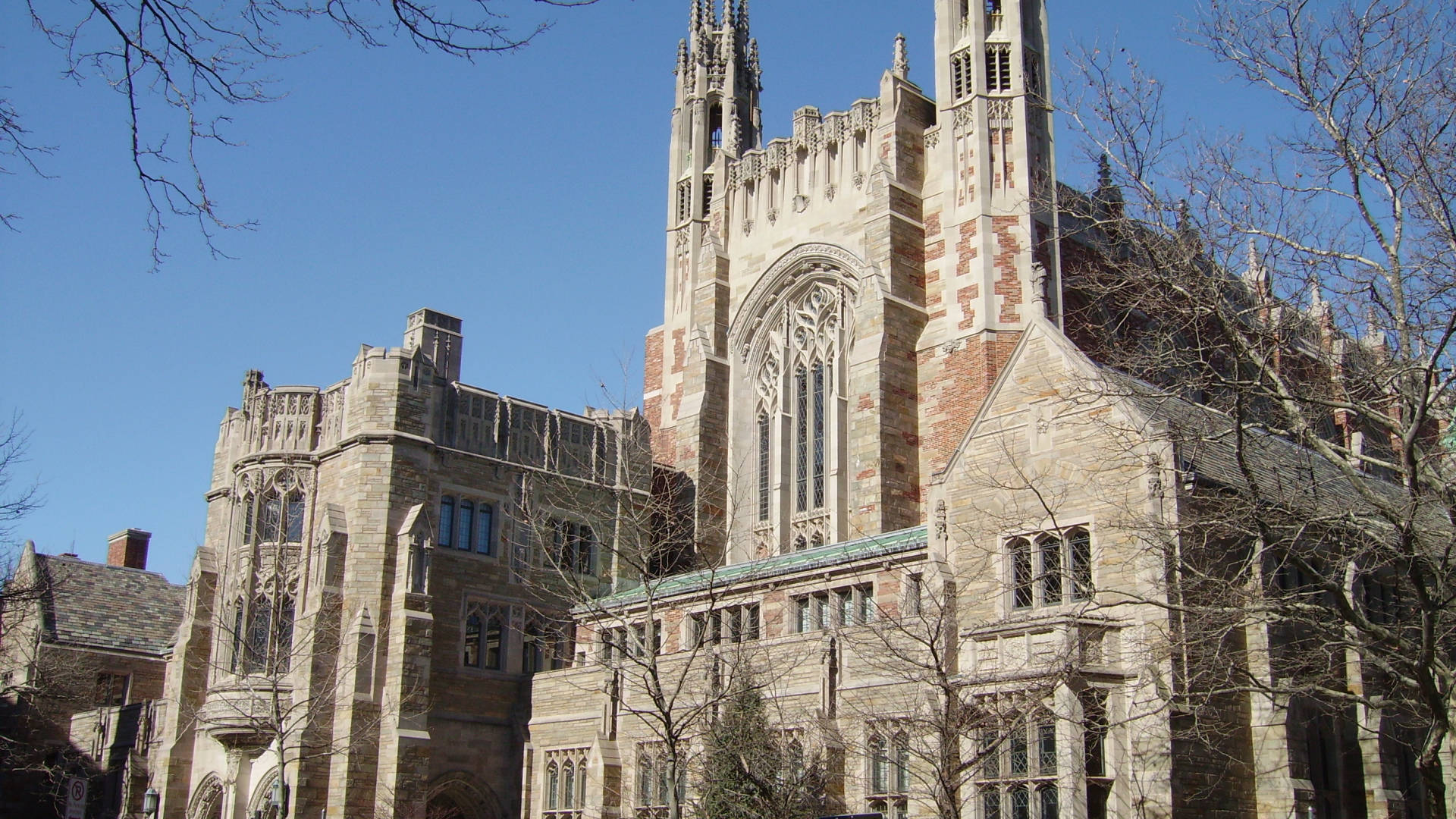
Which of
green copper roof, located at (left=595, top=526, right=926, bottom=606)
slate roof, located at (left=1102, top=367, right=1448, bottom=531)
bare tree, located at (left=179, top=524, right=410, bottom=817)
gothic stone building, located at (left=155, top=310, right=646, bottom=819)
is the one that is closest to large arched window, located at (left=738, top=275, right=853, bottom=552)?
gothic stone building, located at (left=155, top=310, right=646, bottom=819)

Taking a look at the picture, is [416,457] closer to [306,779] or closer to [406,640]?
[406,640]

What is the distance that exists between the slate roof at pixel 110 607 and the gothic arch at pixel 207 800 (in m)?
9.99

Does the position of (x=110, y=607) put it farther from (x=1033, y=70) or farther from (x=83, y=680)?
(x=1033, y=70)

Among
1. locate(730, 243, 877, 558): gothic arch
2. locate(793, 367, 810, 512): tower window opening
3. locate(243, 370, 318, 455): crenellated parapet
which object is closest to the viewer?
locate(243, 370, 318, 455): crenellated parapet

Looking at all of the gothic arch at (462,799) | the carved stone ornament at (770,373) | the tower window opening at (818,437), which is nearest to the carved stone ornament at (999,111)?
the tower window opening at (818,437)

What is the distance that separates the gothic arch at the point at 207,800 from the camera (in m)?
31.0

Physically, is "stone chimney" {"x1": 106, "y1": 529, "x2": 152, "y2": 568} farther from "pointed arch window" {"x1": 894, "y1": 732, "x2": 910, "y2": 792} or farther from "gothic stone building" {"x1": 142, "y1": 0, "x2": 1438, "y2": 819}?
"pointed arch window" {"x1": 894, "y1": 732, "x2": 910, "y2": 792}

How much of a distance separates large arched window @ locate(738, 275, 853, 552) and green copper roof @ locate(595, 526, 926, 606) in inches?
157

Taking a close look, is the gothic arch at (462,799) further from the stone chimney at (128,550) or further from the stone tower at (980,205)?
the stone chimney at (128,550)

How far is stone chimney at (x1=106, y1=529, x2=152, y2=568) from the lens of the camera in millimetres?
48781

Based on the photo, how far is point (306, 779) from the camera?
93.0ft

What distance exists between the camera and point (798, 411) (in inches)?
1417

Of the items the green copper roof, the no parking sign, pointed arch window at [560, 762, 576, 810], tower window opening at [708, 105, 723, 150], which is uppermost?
tower window opening at [708, 105, 723, 150]

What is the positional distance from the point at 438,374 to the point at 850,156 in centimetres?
1170
